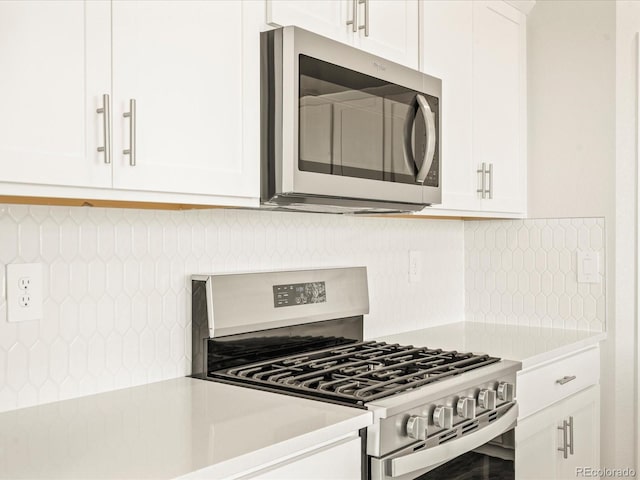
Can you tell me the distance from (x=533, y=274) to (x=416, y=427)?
1.51m

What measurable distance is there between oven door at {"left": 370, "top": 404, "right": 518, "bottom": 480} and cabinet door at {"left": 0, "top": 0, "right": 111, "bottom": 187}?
0.87m

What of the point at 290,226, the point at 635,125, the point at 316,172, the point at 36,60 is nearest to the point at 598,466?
the point at 635,125

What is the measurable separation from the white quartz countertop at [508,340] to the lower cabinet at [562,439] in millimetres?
201

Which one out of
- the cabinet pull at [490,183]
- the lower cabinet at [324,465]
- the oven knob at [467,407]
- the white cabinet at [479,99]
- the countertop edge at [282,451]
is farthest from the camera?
the cabinet pull at [490,183]

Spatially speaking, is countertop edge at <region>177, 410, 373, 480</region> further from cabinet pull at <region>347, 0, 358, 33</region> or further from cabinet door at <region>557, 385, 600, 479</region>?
cabinet door at <region>557, 385, 600, 479</region>

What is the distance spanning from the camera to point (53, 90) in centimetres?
122

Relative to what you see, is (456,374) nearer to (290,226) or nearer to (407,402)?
(407,402)

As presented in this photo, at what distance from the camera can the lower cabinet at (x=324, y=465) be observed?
127 centimetres

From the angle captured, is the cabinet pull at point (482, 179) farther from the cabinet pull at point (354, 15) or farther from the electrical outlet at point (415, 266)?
the cabinet pull at point (354, 15)

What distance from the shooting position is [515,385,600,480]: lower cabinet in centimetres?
221

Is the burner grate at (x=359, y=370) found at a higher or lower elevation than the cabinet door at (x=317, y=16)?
lower

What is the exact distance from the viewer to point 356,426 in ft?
4.71

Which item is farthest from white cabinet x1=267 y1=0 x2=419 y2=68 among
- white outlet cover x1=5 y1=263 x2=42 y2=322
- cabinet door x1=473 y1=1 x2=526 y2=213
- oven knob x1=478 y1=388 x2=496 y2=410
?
oven knob x1=478 y1=388 x2=496 y2=410

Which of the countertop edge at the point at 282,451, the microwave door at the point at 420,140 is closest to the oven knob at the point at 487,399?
the countertop edge at the point at 282,451
